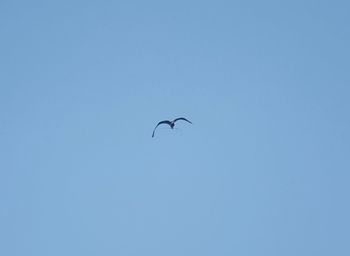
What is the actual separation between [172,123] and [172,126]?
0.20 metres

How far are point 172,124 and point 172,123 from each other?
0.06m

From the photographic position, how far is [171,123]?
1645 centimetres

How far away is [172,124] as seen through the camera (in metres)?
16.4

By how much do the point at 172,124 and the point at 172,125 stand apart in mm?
62

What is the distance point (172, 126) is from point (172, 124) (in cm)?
14

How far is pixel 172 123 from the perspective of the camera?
16453mm

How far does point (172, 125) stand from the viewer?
16391mm

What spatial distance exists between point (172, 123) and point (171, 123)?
5 cm

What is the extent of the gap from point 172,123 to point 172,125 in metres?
0.12

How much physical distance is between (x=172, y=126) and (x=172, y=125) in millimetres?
82
